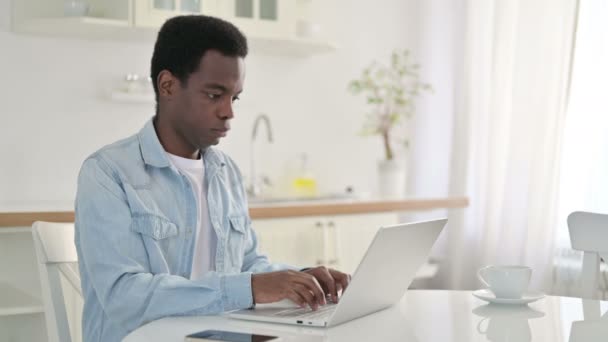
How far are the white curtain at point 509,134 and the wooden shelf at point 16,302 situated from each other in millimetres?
2042

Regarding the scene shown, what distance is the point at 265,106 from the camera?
3889mm

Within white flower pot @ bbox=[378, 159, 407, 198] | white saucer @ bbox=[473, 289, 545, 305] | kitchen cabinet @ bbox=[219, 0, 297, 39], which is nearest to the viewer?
white saucer @ bbox=[473, 289, 545, 305]

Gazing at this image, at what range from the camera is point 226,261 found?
1.72 meters

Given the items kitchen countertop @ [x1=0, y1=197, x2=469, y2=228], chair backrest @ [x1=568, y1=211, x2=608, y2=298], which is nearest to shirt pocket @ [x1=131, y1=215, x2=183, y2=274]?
chair backrest @ [x1=568, y1=211, x2=608, y2=298]

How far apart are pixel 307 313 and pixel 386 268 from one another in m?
0.15

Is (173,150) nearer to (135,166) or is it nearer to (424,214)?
(135,166)

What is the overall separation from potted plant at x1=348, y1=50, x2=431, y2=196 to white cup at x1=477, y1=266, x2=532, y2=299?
2310mm

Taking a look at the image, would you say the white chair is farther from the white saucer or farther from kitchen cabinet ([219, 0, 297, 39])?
kitchen cabinet ([219, 0, 297, 39])

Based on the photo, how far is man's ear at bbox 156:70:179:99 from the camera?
1703 millimetres

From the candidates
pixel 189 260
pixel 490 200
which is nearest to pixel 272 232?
pixel 490 200

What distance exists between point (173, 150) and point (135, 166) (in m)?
0.15

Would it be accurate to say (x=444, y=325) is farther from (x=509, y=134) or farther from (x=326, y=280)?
(x=509, y=134)

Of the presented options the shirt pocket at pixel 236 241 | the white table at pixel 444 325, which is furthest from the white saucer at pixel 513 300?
the shirt pocket at pixel 236 241

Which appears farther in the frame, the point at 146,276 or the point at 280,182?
the point at 280,182
